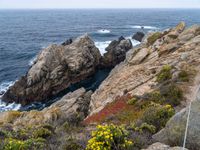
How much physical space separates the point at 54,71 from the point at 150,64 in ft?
70.5

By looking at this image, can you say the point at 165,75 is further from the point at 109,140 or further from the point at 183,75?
the point at 109,140

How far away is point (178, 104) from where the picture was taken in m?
19.7

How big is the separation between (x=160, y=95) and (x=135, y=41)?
6410cm

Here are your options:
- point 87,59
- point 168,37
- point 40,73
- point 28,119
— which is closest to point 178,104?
point 28,119

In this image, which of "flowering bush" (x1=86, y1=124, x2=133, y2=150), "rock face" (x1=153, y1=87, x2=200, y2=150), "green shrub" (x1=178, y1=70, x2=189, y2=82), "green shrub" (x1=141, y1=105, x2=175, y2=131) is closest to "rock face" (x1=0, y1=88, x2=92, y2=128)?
"green shrub" (x1=141, y1=105, x2=175, y2=131)

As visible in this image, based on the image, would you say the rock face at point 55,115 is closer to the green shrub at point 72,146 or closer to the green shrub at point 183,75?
the green shrub at point 72,146

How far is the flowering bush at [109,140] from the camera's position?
374 inches

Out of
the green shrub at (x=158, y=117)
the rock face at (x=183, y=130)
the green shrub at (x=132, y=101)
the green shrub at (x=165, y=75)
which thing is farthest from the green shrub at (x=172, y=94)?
the rock face at (x=183, y=130)

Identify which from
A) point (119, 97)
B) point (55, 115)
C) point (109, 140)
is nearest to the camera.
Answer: point (109, 140)

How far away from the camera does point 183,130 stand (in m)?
9.97

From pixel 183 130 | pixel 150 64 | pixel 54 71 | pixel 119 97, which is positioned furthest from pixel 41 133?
pixel 54 71

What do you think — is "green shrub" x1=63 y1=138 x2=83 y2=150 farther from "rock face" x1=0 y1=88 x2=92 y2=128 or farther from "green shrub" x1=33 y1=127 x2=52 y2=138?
"rock face" x1=0 y1=88 x2=92 y2=128

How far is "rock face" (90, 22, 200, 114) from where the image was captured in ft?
89.3

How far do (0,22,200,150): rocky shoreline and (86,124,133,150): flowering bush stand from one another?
23cm
